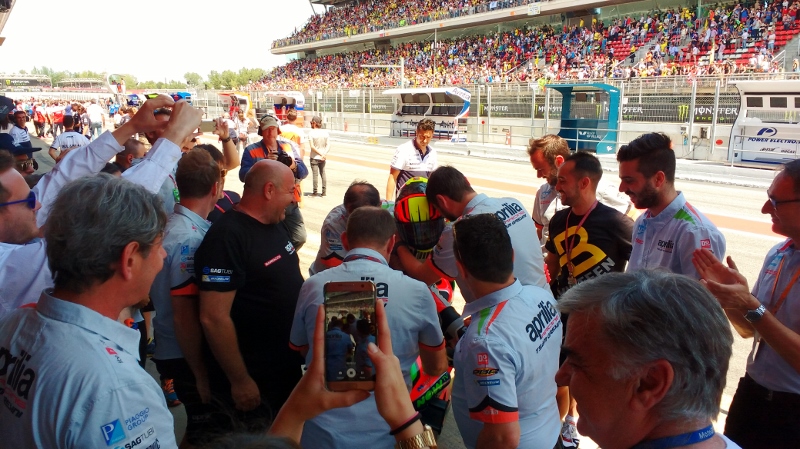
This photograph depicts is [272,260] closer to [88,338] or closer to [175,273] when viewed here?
[175,273]

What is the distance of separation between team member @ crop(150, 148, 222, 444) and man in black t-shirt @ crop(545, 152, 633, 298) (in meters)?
2.44

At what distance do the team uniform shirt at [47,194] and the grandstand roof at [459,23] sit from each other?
143 feet

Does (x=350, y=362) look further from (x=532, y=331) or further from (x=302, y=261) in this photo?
(x=302, y=261)

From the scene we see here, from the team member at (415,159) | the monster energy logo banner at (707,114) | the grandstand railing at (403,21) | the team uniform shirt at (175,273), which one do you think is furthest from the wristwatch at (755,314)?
the grandstand railing at (403,21)

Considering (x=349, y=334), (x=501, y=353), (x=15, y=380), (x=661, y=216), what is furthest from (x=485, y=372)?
(x=661, y=216)

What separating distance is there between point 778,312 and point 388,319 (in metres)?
1.76

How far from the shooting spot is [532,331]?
2.43 meters

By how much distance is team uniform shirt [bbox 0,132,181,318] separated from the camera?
Answer: 2.28 m

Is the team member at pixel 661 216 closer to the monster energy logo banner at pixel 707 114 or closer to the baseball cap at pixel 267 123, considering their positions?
the baseball cap at pixel 267 123

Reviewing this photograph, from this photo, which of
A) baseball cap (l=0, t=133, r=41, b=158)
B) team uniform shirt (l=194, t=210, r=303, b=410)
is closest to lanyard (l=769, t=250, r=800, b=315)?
team uniform shirt (l=194, t=210, r=303, b=410)

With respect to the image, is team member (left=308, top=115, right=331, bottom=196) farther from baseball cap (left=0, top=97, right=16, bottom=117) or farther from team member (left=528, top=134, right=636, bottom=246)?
team member (left=528, top=134, right=636, bottom=246)

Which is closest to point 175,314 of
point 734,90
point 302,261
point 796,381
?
point 796,381

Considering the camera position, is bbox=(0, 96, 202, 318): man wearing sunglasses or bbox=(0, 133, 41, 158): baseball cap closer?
bbox=(0, 96, 202, 318): man wearing sunglasses

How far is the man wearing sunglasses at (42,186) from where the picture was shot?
90.4 inches
